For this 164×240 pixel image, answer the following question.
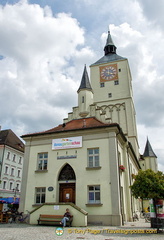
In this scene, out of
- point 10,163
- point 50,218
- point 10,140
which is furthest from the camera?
point 10,140

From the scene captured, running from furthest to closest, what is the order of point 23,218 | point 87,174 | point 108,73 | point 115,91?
point 108,73 → point 115,91 → point 87,174 → point 23,218

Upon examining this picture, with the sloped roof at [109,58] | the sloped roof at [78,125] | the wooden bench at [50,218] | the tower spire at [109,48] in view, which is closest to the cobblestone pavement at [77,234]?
the wooden bench at [50,218]

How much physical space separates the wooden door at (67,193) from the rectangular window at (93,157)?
96.8 inches

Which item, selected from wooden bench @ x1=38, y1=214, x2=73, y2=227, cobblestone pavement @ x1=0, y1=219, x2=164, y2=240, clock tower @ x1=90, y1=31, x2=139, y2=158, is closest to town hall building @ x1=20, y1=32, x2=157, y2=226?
wooden bench @ x1=38, y1=214, x2=73, y2=227

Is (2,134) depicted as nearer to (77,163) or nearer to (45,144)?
(45,144)

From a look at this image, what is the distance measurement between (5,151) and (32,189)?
2345 cm

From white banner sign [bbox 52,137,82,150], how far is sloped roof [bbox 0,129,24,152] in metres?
23.8

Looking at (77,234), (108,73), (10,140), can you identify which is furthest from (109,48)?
(77,234)

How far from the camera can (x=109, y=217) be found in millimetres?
16391

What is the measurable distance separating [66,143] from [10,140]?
27.2 meters

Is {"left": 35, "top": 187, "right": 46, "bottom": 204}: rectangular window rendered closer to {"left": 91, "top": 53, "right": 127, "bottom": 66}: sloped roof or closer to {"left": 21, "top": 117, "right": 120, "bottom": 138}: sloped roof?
{"left": 21, "top": 117, "right": 120, "bottom": 138}: sloped roof

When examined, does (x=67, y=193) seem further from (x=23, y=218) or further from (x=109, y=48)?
(x=109, y=48)

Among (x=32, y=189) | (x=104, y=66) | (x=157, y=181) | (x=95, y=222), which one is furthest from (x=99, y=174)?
(x=104, y=66)

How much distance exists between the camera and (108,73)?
4166 cm
